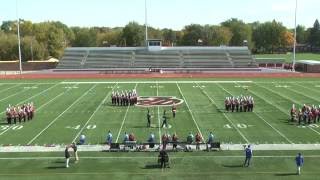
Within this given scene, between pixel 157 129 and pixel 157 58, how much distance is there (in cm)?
5324

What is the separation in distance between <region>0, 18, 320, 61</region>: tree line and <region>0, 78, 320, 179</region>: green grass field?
5474 centimetres

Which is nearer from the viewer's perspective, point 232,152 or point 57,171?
point 57,171

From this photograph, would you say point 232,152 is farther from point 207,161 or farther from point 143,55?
point 143,55

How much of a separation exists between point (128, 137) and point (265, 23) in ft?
418

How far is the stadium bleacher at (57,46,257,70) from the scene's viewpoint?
255 feet

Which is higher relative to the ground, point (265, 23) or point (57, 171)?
point (265, 23)

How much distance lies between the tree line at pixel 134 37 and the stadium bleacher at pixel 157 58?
18530 millimetres

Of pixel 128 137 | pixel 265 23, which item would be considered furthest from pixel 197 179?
Result: pixel 265 23

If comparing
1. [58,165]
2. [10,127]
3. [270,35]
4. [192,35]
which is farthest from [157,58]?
[270,35]

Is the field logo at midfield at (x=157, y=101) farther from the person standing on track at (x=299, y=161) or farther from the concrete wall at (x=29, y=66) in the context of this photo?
the concrete wall at (x=29, y=66)

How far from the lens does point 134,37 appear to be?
120875 mm

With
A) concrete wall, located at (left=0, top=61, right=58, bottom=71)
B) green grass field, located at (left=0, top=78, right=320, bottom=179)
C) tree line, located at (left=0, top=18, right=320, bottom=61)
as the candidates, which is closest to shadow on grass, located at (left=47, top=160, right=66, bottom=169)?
green grass field, located at (left=0, top=78, right=320, bottom=179)

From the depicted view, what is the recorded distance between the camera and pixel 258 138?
24.7 meters

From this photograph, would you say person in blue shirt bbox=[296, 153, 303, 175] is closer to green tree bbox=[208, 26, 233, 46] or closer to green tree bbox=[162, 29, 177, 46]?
green tree bbox=[208, 26, 233, 46]
